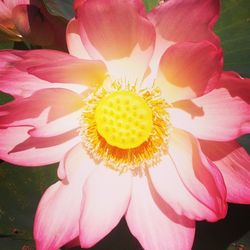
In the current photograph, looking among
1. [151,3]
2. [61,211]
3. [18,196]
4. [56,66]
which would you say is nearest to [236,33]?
[151,3]

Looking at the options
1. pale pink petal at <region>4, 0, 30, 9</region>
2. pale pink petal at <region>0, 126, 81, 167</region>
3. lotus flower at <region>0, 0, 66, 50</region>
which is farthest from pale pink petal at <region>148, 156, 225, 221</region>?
pale pink petal at <region>4, 0, 30, 9</region>

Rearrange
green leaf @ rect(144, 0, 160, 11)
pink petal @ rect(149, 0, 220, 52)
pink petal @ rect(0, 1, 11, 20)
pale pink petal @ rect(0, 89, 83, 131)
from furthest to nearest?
green leaf @ rect(144, 0, 160, 11) → pink petal @ rect(0, 1, 11, 20) → pale pink petal @ rect(0, 89, 83, 131) → pink petal @ rect(149, 0, 220, 52)

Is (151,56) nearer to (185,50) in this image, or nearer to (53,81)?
(185,50)

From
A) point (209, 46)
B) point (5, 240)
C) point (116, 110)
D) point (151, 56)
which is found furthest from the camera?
point (5, 240)

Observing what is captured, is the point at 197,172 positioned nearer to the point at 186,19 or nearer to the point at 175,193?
the point at 175,193

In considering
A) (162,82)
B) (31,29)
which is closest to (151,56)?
(162,82)

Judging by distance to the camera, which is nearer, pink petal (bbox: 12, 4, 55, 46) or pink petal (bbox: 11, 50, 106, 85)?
pink petal (bbox: 11, 50, 106, 85)

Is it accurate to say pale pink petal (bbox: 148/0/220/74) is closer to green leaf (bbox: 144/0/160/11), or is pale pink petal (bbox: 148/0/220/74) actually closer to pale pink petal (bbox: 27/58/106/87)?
pale pink petal (bbox: 27/58/106/87)
